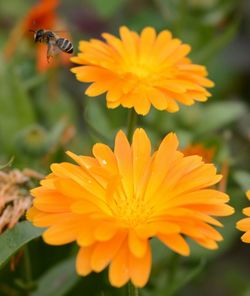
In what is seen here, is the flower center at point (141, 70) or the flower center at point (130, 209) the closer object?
the flower center at point (130, 209)

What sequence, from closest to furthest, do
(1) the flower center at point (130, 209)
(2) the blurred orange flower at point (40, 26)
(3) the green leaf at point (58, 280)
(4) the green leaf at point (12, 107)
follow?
1. (1) the flower center at point (130, 209)
2. (3) the green leaf at point (58, 280)
3. (4) the green leaf at point (12, 107)
4. (2) the blurred orange flower at point (40, 26)

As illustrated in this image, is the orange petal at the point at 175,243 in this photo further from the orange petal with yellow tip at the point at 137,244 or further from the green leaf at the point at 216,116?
the green leaf at the point at 216,116

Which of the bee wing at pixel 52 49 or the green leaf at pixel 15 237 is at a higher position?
the bee wing at pixel 52 49

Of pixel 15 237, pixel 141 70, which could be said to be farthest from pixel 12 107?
pixel 15 237

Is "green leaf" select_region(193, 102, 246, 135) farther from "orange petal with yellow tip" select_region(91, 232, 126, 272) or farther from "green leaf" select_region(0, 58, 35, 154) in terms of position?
"orange petal with yellow tip" select_region(91, 232, 126, 272)

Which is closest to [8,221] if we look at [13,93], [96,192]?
[96,192]

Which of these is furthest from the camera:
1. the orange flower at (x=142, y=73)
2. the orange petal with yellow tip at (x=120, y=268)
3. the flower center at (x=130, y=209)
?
the orange flower at (x=142, y=73)

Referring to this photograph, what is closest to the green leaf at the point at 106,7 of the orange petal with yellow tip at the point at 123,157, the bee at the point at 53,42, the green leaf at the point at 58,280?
the bee at the point at 53,42
